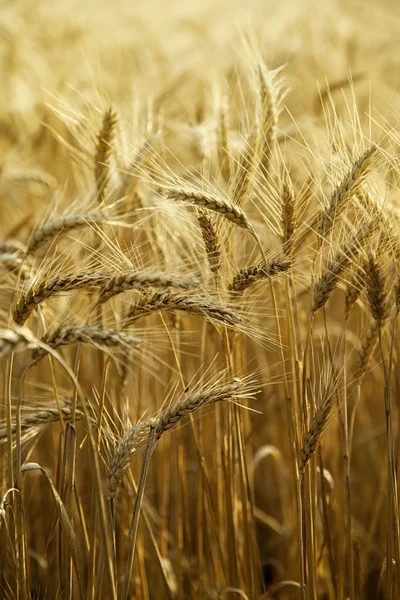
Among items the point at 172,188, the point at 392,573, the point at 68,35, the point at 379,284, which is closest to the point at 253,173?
the point at 172,188

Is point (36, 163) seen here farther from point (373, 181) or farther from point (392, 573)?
point (392, 573)

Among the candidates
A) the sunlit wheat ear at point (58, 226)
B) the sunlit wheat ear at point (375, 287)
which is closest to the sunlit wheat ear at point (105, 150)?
the sunlit wheat ear at point (58, 226)

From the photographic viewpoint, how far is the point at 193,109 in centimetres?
263

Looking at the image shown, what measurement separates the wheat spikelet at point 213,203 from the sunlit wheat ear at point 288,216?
0.34 feet

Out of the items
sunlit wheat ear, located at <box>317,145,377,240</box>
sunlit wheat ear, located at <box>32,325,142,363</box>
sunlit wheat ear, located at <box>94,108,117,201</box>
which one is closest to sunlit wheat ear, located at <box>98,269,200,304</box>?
sunlit wheat ear, located at <box>32,325,142,363</box>

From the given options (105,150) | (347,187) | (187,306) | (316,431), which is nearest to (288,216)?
(347,187)

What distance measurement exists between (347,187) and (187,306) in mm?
400

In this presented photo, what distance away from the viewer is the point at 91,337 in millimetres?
1246

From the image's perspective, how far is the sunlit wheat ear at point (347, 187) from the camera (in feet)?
4.77

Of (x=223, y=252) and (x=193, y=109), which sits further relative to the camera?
(x=193, y=109)

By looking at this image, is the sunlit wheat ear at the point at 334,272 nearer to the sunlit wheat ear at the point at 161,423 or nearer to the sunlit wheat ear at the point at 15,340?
the sunlit wheat ear at the point at 161,423

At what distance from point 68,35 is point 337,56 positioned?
2.00 m

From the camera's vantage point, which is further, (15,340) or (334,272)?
(334,272)

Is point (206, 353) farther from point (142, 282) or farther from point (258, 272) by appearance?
point (142, 282)
